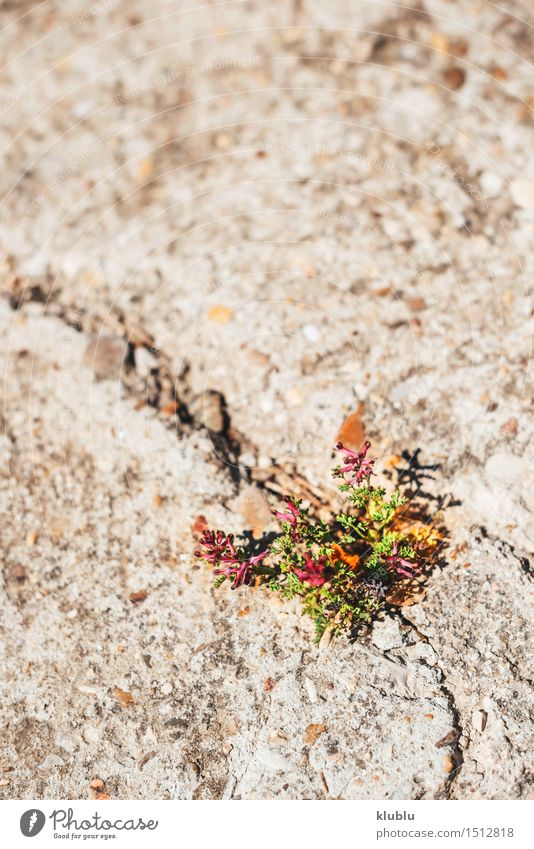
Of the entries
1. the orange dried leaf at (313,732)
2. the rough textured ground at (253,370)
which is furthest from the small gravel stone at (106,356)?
the orange dried leaf at (313,732)

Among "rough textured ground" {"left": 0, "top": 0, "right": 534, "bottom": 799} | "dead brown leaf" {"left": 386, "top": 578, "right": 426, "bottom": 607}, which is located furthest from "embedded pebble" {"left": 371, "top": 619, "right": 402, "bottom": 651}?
"dead brown leaf" {"left": 386, "top": 578, "right": 426, "bottom": 607}

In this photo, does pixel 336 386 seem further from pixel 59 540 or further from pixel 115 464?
pixel 59 540

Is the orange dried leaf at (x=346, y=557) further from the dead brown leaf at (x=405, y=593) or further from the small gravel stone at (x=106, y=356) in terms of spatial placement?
the small gravel stone at (x=106, y=356)

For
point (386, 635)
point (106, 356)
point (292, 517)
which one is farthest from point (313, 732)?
point (106, 356)

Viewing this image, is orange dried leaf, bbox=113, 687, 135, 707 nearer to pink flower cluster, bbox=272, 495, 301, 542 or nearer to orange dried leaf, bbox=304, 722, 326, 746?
orange dried leaf, bbox=304, 722, 326, 746

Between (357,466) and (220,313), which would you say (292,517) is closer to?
(357,466)
